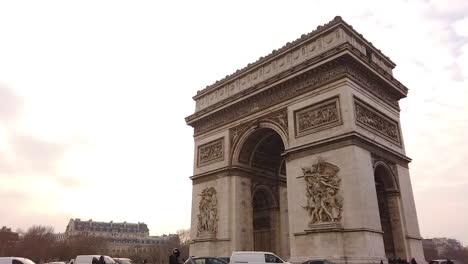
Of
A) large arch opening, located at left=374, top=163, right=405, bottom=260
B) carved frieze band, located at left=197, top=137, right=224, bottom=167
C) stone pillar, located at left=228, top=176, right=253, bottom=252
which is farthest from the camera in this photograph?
carved frieze band, located at left=197, top=137, right=224, bottom=167

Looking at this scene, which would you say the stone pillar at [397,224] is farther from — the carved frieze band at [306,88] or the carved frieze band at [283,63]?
the carved frieze band at [283,63]

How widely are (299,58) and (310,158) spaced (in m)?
6.01

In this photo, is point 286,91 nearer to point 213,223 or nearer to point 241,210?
point 241,210

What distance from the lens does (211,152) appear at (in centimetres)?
2548

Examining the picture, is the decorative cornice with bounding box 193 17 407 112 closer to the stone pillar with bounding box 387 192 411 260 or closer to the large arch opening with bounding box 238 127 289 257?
the large arch opening with bounding box 238 127 289 257

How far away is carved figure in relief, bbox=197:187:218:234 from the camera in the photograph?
76.2 feet

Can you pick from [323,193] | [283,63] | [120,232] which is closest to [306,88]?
[283,63]

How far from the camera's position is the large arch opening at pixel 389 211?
19384mm

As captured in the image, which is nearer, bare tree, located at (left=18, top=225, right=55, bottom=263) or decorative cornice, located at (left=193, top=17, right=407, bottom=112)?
decorative cornice, located at (left=193, top=17, right=407, bottom=112)

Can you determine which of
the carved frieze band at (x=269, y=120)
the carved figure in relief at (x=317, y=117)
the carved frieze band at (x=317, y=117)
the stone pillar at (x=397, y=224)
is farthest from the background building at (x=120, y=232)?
the carved figure in relief at (x=317, y=117)

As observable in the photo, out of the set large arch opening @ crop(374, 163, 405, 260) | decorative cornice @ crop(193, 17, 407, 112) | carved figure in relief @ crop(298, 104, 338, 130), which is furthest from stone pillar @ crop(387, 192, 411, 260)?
decorative cornice @ crop(193, 17, 407, 112)

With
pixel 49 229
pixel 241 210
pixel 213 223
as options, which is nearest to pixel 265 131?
pixel 241 210

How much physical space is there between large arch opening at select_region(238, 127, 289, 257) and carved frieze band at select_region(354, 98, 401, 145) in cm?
606

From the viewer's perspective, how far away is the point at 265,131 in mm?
23234
